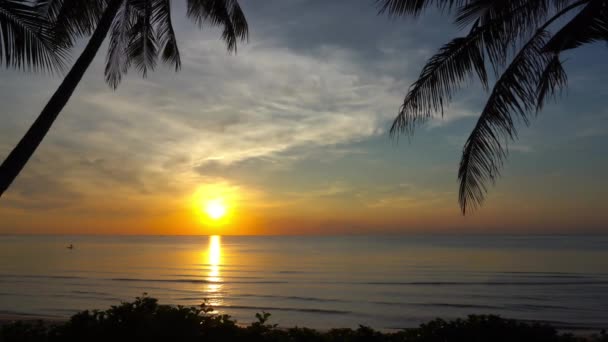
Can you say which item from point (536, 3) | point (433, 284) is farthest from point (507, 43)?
point (433, 284)

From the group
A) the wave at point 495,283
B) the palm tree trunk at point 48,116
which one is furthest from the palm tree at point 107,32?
the wave at point 495,283

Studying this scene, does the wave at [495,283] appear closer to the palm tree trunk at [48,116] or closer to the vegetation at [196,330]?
the vegetation at [196,330]

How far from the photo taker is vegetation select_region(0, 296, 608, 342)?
4914 millimetres

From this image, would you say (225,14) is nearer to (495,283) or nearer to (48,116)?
(48,116)

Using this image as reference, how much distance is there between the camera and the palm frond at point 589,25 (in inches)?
254

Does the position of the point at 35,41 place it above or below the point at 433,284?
above

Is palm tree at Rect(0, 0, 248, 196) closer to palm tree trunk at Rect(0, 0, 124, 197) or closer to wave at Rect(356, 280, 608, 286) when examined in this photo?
palm tree trunk at Rect(0, 0, 124, 197)

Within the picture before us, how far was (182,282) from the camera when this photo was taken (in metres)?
32.4

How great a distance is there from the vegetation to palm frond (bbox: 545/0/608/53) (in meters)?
4.01

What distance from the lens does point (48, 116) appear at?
6.98 metres

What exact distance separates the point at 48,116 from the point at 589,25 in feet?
25.1

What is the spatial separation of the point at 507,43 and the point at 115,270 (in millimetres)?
38986

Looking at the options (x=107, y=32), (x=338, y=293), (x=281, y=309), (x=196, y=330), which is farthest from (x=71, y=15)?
(x=338, y=293)

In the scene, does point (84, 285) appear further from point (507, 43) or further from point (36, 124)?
point (507, 43)
